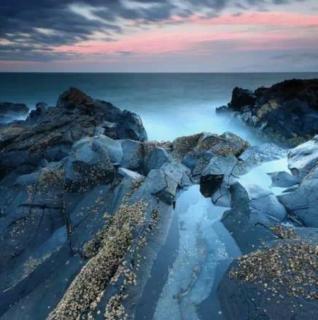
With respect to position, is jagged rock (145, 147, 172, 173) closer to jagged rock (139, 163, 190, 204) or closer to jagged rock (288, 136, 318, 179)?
jagged rock (139, 163, 190, 204)

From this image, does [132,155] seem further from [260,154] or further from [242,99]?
[242,99]

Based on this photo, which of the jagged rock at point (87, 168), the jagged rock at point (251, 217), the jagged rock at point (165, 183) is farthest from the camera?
the jagged rock at point (87, 168)

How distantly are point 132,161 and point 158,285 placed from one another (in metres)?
10.1

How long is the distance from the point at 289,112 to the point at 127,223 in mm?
29303

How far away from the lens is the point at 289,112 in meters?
36.8

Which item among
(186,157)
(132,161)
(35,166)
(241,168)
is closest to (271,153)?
(241,168)

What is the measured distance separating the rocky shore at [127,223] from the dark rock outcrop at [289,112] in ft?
48.2

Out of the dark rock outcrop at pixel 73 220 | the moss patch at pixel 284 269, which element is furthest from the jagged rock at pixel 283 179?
the moss patch at pixel 284 269

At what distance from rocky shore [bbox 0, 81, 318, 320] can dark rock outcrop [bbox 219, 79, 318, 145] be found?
1470 cm

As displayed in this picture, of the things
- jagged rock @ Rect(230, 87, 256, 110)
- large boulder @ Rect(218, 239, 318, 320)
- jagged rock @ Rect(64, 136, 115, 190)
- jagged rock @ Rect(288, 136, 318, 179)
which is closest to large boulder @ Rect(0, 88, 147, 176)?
jagged rock @ Rect(64, 136, 115, 190)

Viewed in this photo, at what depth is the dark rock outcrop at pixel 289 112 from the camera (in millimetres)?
34812

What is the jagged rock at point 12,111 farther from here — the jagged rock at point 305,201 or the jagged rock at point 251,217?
the jagged rock at point 305,201

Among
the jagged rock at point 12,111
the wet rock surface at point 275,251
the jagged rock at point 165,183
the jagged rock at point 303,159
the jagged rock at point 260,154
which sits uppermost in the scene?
the jagged rock at point 303,159

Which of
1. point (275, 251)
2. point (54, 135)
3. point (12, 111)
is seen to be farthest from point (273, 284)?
point (12, 111)
